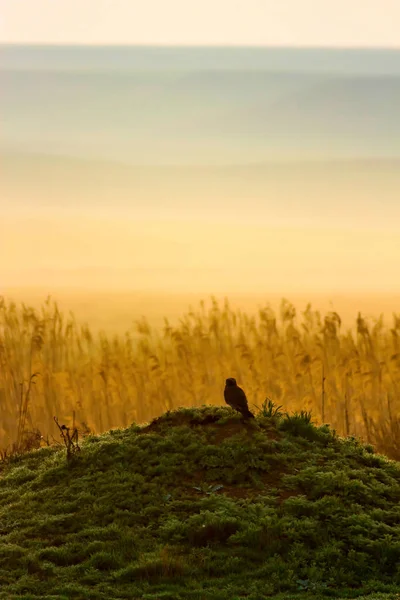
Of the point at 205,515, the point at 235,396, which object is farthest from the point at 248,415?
the point at 205,515

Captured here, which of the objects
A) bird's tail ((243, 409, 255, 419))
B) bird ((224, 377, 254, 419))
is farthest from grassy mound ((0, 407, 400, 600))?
bird ((224, 377, 254, 419))

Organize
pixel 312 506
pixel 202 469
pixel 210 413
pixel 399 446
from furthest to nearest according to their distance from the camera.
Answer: pixel 399 446
pixel 210 413
pixel 202 469
pixel 312 506

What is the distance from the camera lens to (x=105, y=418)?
15320 millimetres

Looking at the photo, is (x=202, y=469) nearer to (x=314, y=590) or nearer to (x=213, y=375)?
(x=314, y=590)

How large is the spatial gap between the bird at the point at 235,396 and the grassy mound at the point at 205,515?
50 cm

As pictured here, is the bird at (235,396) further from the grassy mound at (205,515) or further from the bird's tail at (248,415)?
the grassy mound at (205,515)

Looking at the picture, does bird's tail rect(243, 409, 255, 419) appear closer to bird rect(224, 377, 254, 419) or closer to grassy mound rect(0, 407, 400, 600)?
bird rect(224, 377, 254, 419)

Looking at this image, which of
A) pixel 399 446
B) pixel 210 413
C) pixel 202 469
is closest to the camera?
pixel 202 469

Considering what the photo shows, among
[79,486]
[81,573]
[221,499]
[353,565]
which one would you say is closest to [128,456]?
[79,486]

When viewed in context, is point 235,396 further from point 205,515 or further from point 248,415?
point 205,515

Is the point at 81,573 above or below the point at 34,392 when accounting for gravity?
below

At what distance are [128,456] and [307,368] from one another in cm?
503

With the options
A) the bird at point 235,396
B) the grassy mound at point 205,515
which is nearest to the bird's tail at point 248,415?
the bird at point 235,396

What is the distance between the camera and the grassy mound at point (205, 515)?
8484mm
